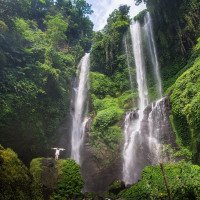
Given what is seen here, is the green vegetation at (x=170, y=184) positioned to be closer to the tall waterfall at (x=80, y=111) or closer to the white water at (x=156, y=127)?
the white water at (x=156, y=127)

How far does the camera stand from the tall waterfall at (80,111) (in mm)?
26578

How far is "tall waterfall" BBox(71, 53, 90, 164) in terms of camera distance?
26.6 metres

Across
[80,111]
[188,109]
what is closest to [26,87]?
[80,111]

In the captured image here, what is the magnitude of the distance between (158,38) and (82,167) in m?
15.8

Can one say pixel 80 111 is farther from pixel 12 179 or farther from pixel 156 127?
pixel 12 179

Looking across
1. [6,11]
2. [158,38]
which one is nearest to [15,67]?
[6,11]

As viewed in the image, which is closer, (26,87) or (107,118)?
(26,87)

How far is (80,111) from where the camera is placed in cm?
3023

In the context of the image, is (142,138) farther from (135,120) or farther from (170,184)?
(170,184)

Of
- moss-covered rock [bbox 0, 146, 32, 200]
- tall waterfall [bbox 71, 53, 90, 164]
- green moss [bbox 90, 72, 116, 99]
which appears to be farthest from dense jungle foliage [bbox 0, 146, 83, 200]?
green moss [bbox 90, 72, 116, 99]

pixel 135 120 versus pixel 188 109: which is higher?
pixel 135 120

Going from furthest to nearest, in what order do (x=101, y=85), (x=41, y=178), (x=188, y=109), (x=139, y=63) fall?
(x=139, y=63) < (x=101, y=85) < (x=188, y=109) < (x=41, y=178)

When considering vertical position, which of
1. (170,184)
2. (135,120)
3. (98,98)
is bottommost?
(170,184)

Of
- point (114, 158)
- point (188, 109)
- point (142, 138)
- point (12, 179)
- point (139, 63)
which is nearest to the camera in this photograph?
point (12, 179)
